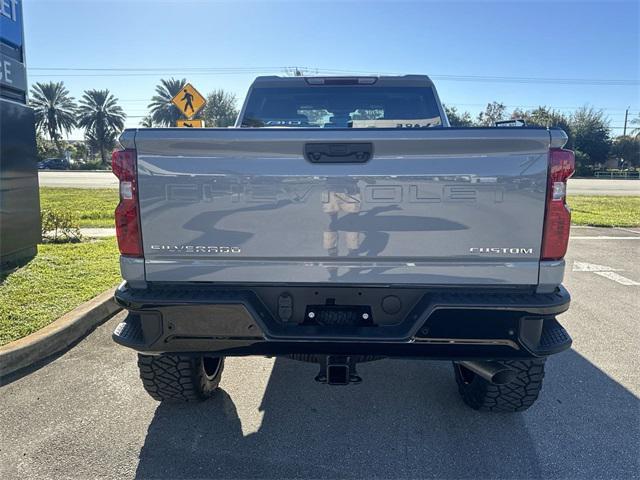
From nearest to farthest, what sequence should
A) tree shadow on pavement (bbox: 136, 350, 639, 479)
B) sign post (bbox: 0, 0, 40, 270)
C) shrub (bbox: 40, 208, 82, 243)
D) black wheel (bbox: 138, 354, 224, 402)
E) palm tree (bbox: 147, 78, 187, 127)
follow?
tree shadow on pavement (bbox: 136, 350, 639, 479) → black wheel (bbox: 138, 354, 224, 402) → sign post (bbox: 0, 0, 40, 270) → shrub (bbox: 40, 208, 82, 243) → palm tree (bbox: 147, 78, 187, 127)

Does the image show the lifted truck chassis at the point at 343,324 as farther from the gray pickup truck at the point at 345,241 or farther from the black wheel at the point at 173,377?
the black wheel at the point at 173,377

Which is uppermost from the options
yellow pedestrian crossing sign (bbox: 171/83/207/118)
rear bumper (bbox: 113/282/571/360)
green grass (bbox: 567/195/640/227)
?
yellow pedestrian crossing sign (bbox: 171/83/207/118)

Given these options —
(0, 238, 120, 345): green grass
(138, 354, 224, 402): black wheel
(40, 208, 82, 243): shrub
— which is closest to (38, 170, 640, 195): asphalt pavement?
(40, 208, 82, 243): shrub

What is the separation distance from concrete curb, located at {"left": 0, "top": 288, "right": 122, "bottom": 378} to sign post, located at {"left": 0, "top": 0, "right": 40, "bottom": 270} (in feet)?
8.28

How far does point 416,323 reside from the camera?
233 cm

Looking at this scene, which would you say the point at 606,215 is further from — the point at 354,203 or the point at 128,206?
the point at 128,206

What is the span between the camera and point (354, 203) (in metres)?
2.32

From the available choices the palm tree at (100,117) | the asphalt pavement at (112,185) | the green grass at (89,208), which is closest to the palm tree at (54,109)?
the palm tree at (100,117)

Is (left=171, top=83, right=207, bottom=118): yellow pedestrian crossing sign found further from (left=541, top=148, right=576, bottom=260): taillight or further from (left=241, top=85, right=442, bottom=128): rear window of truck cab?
(left=541, top=148, right=576, bottom=260): taillight

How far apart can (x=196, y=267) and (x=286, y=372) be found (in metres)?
1.74

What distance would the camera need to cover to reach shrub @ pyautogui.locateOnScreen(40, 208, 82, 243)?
8.44 metres

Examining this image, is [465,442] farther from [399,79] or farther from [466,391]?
[399,79]

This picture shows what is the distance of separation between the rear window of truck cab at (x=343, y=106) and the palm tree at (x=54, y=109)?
237ft

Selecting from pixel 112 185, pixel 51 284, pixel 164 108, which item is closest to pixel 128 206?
pixel 51 284
